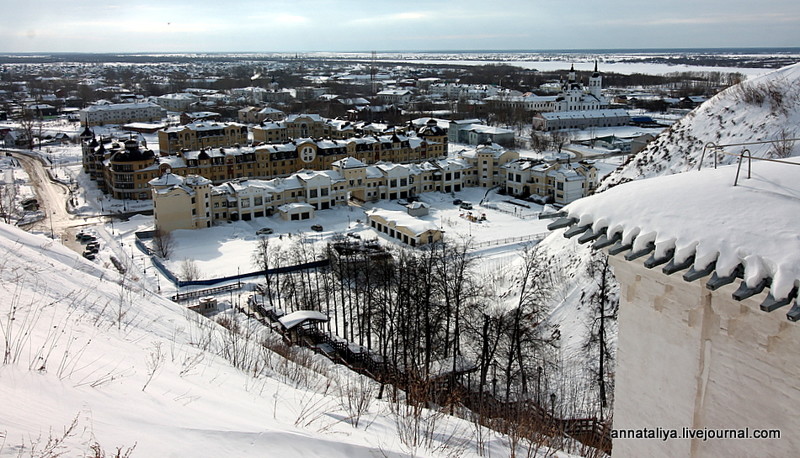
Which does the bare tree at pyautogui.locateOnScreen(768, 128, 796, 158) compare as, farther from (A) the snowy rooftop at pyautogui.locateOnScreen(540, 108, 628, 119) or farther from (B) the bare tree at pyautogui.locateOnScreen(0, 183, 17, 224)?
(A) the snowy rooftop at pyautogui.locateOnScreen(540, 108, 628, 119)

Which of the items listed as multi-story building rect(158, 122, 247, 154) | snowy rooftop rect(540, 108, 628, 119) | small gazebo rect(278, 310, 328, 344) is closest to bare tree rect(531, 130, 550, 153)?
snowy rooftop rect(540, 108, 628, 119)

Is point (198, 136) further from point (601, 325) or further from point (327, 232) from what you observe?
point (601, 325)

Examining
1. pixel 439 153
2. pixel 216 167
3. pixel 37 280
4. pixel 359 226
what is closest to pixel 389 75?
pixel 439 153

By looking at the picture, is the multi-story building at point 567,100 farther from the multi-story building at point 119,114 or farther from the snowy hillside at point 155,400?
the snowy hillside at point 155,400

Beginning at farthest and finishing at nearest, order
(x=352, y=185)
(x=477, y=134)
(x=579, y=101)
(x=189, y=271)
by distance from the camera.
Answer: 1. (x=579, y=101)
2. (x=477, y=134)
3. (x=352, y=185)
4. (x=189, y=271)

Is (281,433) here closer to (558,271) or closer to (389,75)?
(558,271)

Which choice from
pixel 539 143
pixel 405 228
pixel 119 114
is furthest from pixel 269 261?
pixel 119 114

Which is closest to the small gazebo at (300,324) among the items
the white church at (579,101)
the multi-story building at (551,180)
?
the multi-story building at (551,180)
